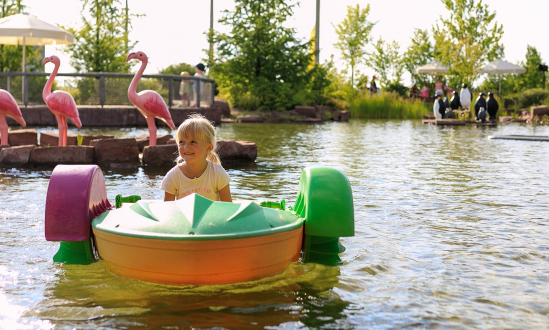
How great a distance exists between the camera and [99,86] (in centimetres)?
2045

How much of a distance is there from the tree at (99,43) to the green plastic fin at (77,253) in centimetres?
2364

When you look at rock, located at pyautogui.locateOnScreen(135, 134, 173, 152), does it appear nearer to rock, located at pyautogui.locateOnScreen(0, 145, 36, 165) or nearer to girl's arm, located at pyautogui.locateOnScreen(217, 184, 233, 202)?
rock, located at pyautogui.locateOnScreen(0, 145, 36, 165)

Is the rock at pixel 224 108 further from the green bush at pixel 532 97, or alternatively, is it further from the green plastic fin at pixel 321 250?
the green plastic fin at pixel 321 250

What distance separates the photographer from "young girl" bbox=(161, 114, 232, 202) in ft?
14.9

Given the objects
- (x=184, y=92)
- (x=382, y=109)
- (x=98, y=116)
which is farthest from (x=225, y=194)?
(x=382, y=109)

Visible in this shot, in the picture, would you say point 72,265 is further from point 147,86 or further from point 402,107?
point 402,107

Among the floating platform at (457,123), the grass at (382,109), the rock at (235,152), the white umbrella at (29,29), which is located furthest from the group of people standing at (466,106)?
the rock at (235,152)

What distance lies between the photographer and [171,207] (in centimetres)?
388

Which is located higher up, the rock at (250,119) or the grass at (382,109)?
the grass at (382,109)

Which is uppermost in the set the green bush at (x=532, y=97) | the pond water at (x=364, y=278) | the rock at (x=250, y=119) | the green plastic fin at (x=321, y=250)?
Answer: the green bush at (x=532, y=97)

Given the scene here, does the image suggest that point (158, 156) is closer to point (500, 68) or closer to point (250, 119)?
point (250, 119)

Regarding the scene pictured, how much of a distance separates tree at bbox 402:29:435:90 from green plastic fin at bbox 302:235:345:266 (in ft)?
132

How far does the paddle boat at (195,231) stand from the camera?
3.63m

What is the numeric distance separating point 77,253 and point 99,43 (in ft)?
79.6
